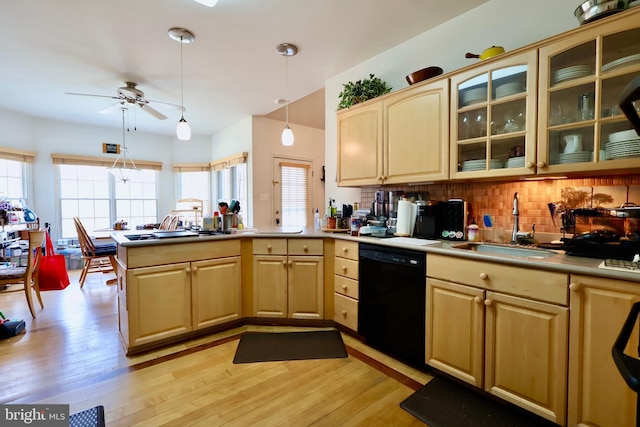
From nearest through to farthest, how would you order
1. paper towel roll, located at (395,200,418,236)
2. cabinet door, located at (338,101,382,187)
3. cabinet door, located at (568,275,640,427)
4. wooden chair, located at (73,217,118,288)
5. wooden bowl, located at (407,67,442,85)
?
cabinet door, located at (568,275,640,427)
wooden bowl, located at (407,67,442,85)
paper towel roll, located at (395,200,418,236)
cabinet door, located at (338,101,382,187)
wooden chair, located at (73,217,118,288)

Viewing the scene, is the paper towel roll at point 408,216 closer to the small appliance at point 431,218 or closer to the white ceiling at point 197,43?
the small appliance at point 431,218

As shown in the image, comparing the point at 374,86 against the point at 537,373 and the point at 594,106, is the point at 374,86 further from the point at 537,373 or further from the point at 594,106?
the point at 537,373

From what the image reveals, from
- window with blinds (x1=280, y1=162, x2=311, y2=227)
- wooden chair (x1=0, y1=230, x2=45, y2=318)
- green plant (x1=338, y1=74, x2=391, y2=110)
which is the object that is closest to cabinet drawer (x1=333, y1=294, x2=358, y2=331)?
green plant (x1=338, y1=74, x2=391, y2=110)

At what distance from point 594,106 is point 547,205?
2.10 feet

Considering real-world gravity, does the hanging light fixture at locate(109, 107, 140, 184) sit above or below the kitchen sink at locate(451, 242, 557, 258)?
above

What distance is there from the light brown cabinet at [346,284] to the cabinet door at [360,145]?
2.08 feet

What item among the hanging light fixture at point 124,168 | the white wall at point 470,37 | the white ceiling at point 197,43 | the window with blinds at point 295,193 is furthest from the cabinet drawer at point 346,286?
the hanging light fixture at point 124,168

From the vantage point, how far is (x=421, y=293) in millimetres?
1926

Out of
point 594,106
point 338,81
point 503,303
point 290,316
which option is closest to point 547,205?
point 594,106

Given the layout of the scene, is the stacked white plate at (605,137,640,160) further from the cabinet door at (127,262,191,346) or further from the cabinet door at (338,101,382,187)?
the cabinet door at (127,262,191,346)

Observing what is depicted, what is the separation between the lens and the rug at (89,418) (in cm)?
150

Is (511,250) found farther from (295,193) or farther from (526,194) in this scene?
(295,193)

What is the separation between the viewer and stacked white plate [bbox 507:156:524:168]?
5.73 feet

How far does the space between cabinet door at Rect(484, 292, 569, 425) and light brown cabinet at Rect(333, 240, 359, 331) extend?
102cm
